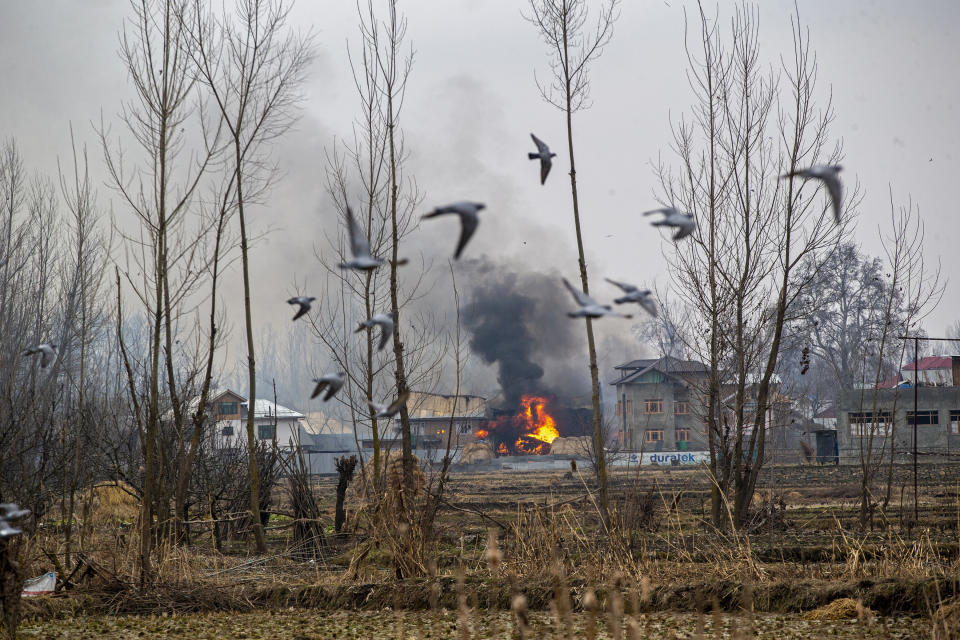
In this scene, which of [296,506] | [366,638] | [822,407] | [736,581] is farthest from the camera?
[822,407]

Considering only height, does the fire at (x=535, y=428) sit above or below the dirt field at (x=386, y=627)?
below

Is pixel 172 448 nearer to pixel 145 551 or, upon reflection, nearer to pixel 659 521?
pixel 145 551

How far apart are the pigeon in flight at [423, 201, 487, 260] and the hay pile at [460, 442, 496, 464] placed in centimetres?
4610

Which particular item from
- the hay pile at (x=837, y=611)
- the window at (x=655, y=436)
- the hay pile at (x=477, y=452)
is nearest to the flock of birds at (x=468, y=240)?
the hay pile at (x=837, y=611)

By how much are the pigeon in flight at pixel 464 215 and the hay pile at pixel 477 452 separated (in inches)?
1815

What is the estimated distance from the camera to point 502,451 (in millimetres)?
50469

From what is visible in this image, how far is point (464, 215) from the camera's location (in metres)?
2.61

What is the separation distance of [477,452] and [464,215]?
4696 cm

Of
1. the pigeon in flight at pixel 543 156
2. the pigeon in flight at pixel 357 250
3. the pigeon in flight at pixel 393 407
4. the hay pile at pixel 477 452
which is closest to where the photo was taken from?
the pigeon in flight at pixel 357 250

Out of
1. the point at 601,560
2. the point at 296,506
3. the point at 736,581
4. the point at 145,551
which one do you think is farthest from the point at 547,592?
the point at 296,506

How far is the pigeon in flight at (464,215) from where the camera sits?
8.34 feet

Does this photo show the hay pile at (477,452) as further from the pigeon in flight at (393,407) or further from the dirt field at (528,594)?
the pigeon in flight at (393,407)

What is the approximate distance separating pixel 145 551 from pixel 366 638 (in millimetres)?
2263

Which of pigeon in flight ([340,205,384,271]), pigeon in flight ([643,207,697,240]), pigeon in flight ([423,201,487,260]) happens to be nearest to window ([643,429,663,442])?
pigeon in flight ([643,207,697,240])
